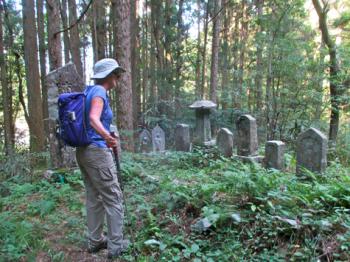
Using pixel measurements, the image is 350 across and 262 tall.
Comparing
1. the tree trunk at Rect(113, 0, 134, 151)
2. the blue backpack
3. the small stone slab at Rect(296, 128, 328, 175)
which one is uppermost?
the tree trunk at Rect(113, 0, 134, 151)

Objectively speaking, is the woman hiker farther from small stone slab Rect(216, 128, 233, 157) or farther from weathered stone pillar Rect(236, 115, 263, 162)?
small stone slab Rect(216, 128, 233, 157)

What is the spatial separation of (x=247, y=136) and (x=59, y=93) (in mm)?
4266

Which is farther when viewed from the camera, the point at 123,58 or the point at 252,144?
the point at 123,58

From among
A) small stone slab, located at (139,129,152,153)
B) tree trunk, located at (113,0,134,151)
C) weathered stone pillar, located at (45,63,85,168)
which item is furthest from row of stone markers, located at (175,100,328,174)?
weathered stone pillar, located at (45,63,85,168)

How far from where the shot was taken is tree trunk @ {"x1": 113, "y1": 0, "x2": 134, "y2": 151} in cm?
852

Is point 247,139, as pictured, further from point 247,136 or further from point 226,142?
point 226,142

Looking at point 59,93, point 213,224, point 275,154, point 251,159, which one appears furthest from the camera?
point 251,159

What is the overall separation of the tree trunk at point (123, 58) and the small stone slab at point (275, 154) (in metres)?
3.65

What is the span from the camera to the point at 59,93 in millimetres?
6559

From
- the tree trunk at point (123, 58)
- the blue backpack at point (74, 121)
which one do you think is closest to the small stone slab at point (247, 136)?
the tree trunk at point (123, 58)

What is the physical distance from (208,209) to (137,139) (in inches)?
430

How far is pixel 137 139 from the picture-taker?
47.3ft

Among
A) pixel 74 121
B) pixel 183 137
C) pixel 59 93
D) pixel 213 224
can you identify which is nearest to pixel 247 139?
pixel 183 137

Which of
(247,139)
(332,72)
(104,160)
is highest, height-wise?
(332,72)
